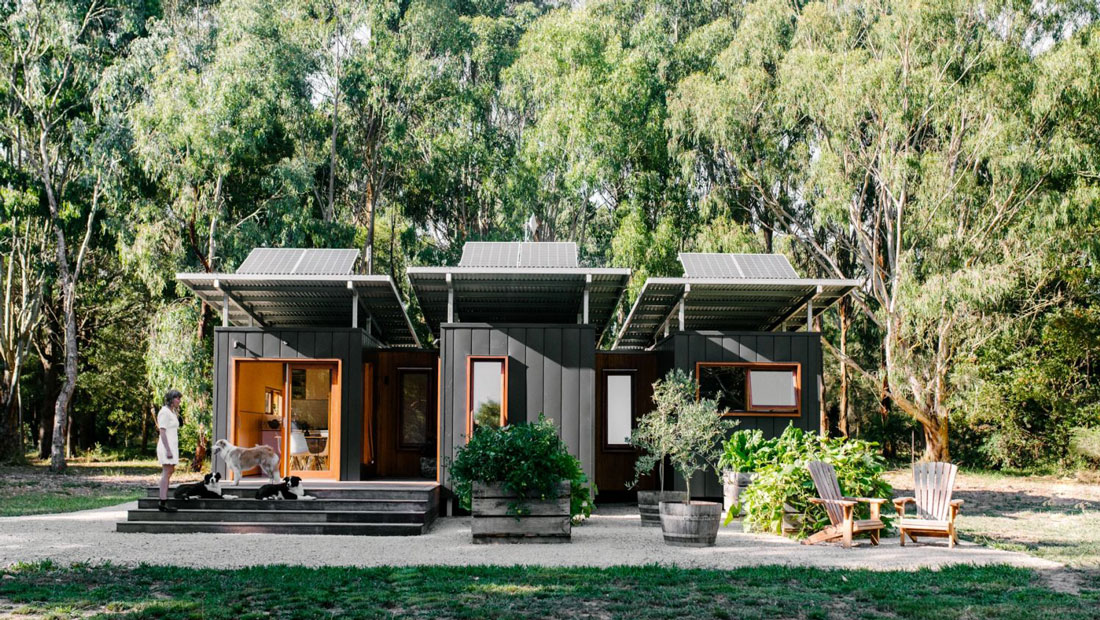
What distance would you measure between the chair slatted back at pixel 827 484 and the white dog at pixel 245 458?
619 centimetres

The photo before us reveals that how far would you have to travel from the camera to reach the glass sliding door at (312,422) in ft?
42.9

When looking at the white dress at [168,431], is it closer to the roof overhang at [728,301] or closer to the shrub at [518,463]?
the shrub at [518,463]

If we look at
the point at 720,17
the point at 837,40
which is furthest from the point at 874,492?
the point at 720,17

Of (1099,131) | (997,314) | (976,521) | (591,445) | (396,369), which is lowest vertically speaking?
(976,521)

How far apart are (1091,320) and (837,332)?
8606 millimetres

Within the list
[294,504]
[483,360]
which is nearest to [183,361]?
[483,360]

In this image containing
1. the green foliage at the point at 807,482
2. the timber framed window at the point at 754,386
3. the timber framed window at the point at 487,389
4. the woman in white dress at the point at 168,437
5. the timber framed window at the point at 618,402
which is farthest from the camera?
the timber framed window at the point at 618,402

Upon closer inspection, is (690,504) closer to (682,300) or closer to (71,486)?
(682,300)

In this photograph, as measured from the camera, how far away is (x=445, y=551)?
29.9 ft

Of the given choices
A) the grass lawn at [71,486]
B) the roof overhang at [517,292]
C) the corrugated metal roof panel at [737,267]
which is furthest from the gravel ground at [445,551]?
the corrugated metal roof panel at [737,267]

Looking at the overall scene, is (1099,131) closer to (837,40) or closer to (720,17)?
(837,40)

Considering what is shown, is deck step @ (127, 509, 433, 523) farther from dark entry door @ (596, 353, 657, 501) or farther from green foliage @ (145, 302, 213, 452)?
green foliage @ (145, 302, 213, 452)

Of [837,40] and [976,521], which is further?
[837,40]

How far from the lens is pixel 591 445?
12.6 metres
